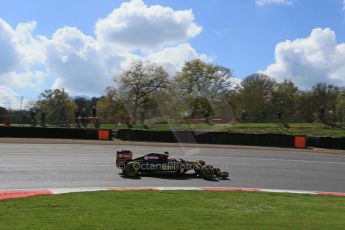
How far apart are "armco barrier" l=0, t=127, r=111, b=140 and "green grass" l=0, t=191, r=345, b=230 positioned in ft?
74.9

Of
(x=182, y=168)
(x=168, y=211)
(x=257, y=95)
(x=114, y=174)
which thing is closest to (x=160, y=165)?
(x=182, y=168)

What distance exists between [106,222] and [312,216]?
4117 mm

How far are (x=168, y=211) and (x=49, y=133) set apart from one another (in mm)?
25810

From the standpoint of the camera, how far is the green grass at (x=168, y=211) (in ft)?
27.1

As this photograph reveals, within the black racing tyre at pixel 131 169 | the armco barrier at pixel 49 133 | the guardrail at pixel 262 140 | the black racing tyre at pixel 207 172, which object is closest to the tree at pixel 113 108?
the guardrail at pixel 262 140

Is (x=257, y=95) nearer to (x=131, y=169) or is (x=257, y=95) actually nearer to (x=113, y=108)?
(x=113, y=108)

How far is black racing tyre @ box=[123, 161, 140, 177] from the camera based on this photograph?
1631 cm

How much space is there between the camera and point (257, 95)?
95750mm

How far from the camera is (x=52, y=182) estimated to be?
47.4ft

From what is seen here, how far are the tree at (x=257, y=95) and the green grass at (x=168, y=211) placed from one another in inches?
3132

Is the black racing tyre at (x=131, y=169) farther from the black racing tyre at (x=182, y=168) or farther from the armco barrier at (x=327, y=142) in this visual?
the armco barrier at (x=327, y=142)

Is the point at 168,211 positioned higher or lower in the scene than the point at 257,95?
lower

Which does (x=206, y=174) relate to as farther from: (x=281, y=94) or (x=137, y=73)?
(x=281, y=94)

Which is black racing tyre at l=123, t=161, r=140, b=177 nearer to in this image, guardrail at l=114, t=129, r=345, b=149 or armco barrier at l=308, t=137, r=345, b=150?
guardrail at l=114, t=129, r=345, b=149
